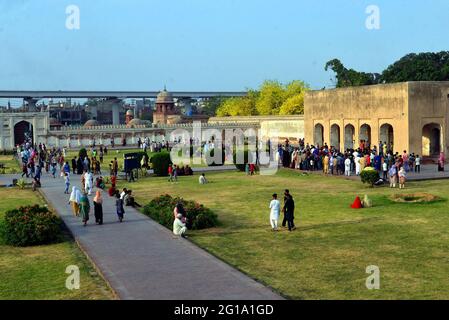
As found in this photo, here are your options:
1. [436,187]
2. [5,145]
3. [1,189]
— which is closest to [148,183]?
Result: [1,189]

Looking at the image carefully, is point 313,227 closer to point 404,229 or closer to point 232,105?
point 404,229

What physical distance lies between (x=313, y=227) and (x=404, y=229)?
6.86 ft

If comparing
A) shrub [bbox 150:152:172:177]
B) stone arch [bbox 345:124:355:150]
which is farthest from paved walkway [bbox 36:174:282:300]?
stone arch [bbox 345:124:355:150]

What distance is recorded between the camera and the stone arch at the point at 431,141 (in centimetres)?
2994

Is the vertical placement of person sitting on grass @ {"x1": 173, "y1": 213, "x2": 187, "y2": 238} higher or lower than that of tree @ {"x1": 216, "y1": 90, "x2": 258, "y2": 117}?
lower

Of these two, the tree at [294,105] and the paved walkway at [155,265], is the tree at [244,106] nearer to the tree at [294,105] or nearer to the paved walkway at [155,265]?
the tree at [294,105]

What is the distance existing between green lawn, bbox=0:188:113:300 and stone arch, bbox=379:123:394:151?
20900 millimetres

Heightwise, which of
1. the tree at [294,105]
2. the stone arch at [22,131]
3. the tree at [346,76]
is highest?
the tree at [346,76]

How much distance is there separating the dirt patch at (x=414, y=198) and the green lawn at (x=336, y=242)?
1.05ft

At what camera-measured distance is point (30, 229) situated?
13211 millimetres

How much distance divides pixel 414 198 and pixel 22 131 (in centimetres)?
4763

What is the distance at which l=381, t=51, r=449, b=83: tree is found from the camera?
63.6m

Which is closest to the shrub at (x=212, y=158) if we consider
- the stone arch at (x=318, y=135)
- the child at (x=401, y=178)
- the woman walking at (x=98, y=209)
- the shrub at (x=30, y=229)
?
the stone arch at (x=318, y=135)

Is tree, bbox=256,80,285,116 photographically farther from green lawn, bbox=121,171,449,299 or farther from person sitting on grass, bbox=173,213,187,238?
person sitting on grass, bbox=173,213,187,238
